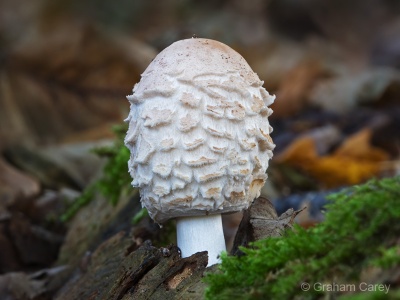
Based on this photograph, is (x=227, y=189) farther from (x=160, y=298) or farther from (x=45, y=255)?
(x=45, y=255)

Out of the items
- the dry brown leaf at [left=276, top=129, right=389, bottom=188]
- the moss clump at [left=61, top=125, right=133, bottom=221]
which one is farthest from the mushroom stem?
the dry brown leaf at [left=276, top=129, right=389, bottom=188]

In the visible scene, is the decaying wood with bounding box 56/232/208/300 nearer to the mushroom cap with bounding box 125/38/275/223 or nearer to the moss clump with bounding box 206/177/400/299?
the mushroom cap with bounding box 125/38/275/223

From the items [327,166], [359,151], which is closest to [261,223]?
[327,166]

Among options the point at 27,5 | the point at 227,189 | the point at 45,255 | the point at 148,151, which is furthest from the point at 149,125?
the point at 27,5

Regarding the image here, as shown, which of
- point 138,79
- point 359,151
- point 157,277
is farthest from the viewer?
point 138,79

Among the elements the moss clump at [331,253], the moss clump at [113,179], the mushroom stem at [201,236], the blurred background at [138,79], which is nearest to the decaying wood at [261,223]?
the mushroom stem at [201,236]

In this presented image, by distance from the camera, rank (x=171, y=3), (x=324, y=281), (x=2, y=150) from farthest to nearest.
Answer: (x=171, y=3)
(x=2, y=150)
(x=324, y=281)

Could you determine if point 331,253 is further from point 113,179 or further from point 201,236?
Answer: point 113,179

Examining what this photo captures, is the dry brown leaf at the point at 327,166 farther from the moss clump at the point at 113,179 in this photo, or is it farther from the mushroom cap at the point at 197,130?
the mushroom cap at the point at 197,130

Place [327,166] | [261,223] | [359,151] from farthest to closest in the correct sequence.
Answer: [359,151], [327,166], [261,223]
